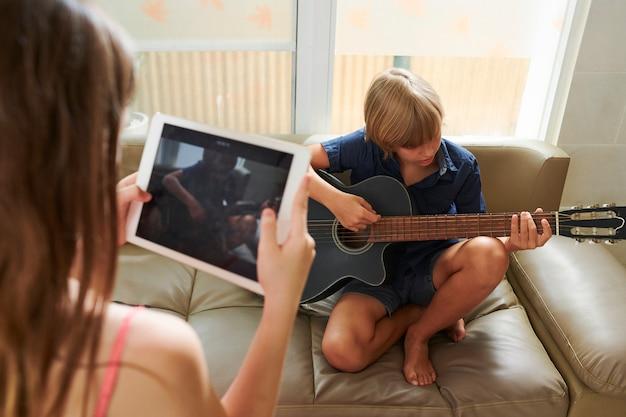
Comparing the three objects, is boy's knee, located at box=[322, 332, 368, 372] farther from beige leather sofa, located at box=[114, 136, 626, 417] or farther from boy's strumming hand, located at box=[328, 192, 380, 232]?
boy's strumming hand, located at box=[328, 192, 380, 232]

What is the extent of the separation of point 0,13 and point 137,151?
1.21 metres

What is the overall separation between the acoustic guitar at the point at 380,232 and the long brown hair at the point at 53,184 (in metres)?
0.91

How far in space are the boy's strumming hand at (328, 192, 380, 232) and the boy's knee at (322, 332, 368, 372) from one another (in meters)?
0.28

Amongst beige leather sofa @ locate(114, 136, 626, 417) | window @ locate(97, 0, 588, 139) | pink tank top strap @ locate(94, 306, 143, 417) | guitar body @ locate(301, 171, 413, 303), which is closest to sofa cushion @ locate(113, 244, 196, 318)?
beige leather sofa @ locate(114, 136, 626, 417)

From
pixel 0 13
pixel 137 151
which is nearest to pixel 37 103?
pixel 0 13

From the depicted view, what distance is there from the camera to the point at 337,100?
6.68 feet

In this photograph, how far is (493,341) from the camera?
1.39 m

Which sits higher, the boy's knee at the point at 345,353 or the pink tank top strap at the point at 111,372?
the pink tank top strap at the point at 111,372

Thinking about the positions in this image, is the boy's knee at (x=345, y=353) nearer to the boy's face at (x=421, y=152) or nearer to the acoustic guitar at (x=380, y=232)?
the acoustic guitar at (x=380, y=232)

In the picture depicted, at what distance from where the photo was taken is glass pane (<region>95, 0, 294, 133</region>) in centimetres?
183

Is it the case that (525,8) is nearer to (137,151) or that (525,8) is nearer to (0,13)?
(137,151)

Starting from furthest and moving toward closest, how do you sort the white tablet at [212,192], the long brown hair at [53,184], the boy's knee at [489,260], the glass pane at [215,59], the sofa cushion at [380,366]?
the glass pane at [215,59]
the boy's knee at [489,260]
the sofa cushion at [380,366]
the white tablet at [212,192]
the long brown hair at [53,184]

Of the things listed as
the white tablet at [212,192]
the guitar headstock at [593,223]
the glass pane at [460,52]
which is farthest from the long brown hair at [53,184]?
the glass pane at [460,52]

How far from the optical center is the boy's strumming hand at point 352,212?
4.58 feet
